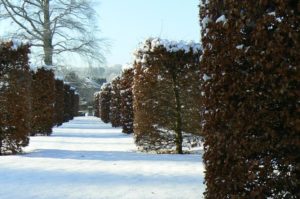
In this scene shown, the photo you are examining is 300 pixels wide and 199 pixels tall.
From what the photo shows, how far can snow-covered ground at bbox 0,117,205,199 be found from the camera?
6.50m

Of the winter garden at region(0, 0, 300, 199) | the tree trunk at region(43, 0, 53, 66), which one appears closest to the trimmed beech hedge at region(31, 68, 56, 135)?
the winter garden at region(0, 0, 300, 199)

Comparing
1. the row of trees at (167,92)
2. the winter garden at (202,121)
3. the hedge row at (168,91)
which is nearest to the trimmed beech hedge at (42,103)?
the winter garden at (202,121)

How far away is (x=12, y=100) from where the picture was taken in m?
11.9

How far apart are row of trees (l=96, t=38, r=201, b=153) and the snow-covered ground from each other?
106 centimetres

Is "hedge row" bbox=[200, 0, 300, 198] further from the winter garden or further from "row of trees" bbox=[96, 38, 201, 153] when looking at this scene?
"row of trees" bbox=[96, 38, 201, 153]

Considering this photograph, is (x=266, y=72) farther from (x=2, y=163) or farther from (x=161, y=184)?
(x=2, y=163)

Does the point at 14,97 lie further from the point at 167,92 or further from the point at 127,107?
the point at 127,107

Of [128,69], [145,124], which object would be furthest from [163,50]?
[128,69]

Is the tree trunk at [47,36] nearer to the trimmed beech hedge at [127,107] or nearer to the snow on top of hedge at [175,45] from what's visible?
the trimmed beech hedge at [127,107]

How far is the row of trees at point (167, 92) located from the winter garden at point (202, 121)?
1.0 inches

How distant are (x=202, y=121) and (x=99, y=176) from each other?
3.14m

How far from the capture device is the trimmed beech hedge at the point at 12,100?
11.8 m

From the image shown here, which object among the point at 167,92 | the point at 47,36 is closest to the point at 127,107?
the point at 167,92

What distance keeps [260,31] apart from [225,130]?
0.99 m
